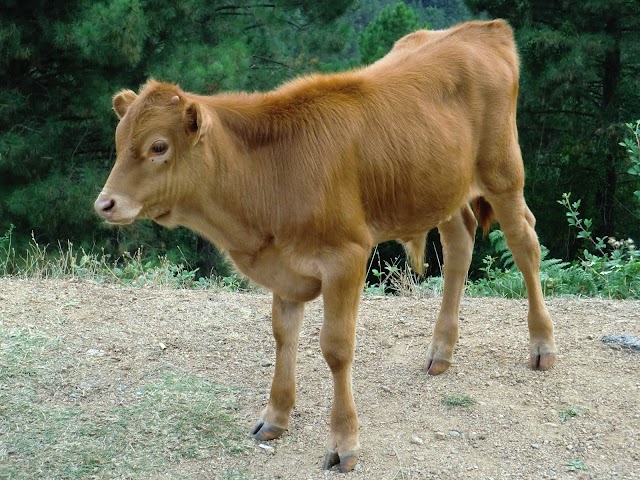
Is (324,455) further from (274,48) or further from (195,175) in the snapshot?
(274,48)

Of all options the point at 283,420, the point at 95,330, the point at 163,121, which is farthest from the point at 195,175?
the point at 95,330

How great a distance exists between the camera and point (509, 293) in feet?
26.0

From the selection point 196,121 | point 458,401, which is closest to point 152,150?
point 196,121

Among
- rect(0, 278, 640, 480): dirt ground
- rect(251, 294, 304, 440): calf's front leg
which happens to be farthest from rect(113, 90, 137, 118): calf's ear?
rect(0, 278, 640, 480): dirt ground

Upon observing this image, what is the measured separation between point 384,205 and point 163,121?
1359 mm

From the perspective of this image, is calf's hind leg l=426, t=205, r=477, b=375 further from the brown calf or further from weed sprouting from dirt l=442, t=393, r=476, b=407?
the brown calf

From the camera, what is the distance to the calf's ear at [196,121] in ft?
13.2

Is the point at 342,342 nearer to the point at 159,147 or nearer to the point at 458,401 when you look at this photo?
the point at 458,401

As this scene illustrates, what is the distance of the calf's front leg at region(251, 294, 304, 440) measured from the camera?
4781 mm

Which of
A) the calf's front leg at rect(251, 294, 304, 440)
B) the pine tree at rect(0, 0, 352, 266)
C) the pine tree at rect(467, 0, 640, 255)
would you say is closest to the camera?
the calf's front leg at rect(251, 294, 304, 440)

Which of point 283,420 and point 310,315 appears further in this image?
point 310,315

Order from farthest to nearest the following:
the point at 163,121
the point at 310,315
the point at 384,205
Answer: the point at 310,315
the point at 384,205
the point at 163,121

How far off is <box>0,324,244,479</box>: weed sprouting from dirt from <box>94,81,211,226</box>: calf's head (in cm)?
138

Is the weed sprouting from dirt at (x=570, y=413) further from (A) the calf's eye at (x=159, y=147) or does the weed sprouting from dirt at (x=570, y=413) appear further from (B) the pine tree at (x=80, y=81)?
(B) the pine tree at (x=80, y=81)
